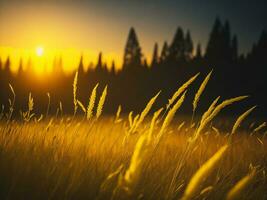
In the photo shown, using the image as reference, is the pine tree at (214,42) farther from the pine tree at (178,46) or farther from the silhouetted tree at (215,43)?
the pine tree at (178,46)

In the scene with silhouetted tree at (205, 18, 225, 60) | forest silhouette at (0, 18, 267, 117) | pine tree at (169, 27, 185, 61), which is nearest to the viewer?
forest silhouette at (0, 18, 267, 117)

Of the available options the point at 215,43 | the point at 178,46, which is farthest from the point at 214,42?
the point at 178,46

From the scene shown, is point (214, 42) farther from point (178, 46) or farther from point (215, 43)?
point (178, 46)

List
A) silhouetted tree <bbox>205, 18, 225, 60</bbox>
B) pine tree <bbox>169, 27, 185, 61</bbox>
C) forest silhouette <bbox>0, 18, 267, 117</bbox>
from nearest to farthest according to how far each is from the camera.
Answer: forest silhouette <bbox>0, 18, 267, 117</bbox>, silhouetted tree <bbox>205, 18, 225, 60</bbox>, pine tree <bbox>169, 27, 185, 61</bbox>

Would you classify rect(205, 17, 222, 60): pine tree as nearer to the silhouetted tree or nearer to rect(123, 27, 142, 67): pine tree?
the silhouetted tree

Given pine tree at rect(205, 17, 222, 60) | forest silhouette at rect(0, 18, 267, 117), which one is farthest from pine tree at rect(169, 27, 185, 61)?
pine tree at rect(205, 17, 222, 60)

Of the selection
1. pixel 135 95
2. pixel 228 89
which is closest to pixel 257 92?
pixel 228 89

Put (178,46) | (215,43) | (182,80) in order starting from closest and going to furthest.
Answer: (182,80) → (215,43) → (178,46)

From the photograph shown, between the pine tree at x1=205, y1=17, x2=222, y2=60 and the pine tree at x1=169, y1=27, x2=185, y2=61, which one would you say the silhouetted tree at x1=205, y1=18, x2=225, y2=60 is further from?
the pine tree at x1=169, y1=27, x2=185, y2=61

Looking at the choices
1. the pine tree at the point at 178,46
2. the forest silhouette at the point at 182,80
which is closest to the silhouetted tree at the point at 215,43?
the forest silhouette at the point at 182,80

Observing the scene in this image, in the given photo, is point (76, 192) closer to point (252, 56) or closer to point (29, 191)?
point (29, 191)

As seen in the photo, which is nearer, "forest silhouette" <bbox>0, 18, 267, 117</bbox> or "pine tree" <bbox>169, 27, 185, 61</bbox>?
"forest silhouette" <bbox>0, 18, 267, 117</bbox>

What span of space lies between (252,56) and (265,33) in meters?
8.49

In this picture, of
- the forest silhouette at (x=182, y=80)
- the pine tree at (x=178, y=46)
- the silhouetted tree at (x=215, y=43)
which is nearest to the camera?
the forest silhouette at (x=182, y=80)
